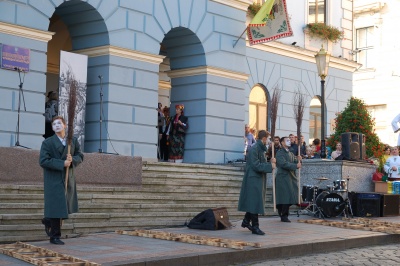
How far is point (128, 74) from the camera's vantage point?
1997 centimetres

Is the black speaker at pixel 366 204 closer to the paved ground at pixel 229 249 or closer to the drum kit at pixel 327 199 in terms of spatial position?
the drum kit at pixel 327 199

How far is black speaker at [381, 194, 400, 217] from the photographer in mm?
19281

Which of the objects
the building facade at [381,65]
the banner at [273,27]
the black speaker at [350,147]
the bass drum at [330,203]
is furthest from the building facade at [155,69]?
the building facade at [381,65]

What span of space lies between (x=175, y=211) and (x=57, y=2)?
5956mm

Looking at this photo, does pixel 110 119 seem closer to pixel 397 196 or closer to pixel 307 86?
pixel 397 196

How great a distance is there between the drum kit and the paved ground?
234 centimetres

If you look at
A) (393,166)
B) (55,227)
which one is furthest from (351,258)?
(393,166)

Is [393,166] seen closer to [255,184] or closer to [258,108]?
[258,108]

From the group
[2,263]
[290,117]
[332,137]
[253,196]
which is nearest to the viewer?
[2,263]

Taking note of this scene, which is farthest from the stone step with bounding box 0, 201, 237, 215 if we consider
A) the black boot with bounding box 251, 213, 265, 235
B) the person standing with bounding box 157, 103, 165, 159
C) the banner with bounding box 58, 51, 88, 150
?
the person standing with bounding box 157, 103, 165, 159

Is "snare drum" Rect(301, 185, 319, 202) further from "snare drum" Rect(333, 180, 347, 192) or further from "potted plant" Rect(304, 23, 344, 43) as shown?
"potted plant" Rect(304, 23, 344, 43)

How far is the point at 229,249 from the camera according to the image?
37.9ft

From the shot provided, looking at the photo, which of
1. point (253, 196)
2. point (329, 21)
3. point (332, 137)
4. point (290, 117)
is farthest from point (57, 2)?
point (329, 21)

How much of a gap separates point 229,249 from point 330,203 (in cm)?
677
